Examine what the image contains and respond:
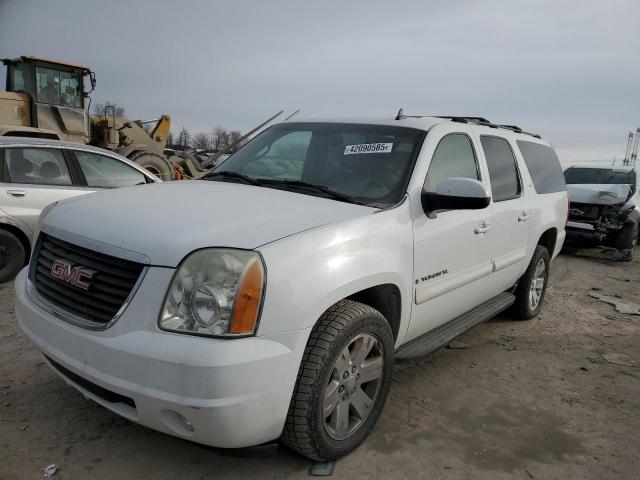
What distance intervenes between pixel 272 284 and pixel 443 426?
1.61 m

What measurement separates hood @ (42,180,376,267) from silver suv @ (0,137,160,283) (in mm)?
3050

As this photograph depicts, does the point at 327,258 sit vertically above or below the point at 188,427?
above

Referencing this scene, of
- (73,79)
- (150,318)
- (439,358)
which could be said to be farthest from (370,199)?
(73,79)

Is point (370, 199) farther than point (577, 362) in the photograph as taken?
No

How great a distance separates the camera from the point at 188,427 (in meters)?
2.06

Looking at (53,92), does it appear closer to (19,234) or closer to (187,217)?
(19,234)

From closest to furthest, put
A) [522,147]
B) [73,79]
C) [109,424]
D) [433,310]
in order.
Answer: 1. [109,424]
2. [433,310]
3. [522,147]
4. [73,79]

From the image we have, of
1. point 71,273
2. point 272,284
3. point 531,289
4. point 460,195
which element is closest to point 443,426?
point 460,195

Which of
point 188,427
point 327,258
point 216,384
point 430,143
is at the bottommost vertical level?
point 188,427

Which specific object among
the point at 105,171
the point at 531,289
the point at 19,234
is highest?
the point at 105,171

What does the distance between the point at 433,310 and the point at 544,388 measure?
1156 millimetres

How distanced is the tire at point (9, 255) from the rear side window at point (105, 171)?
100 cm

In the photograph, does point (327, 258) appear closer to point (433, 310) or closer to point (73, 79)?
point (433, 310)

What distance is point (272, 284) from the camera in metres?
2.07
